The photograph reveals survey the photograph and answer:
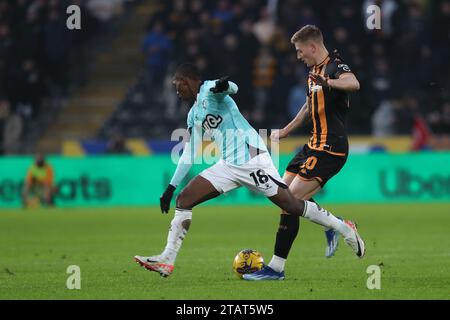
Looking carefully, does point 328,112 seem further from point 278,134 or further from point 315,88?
point 278,134

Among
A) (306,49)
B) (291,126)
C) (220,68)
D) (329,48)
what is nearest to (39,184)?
(220,68)

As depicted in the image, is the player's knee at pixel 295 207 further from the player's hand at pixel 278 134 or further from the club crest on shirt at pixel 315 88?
the club crest on shirt at pixel 315 88

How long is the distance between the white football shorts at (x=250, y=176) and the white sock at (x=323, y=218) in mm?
333

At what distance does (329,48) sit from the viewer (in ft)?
75.4

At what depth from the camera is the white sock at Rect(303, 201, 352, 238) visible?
975 cm

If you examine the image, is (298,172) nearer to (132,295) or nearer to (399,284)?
(399,284)

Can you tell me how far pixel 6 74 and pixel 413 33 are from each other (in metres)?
9.71

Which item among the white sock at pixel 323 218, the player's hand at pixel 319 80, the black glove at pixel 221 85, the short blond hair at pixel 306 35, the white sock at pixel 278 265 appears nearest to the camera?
the black glove at pixel 221 85

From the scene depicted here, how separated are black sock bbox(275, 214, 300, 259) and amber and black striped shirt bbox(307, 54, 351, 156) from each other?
29.6 inches

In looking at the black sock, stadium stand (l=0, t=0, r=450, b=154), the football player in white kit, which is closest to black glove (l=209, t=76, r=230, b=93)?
the football player in white kit

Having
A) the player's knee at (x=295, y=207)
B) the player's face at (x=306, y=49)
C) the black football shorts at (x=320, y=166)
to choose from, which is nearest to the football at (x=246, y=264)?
the player's knee at (x=295, y=207)

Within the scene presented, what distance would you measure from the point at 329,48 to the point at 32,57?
7.34m

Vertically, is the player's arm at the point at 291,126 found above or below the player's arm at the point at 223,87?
below

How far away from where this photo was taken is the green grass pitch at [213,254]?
28.9 ft
